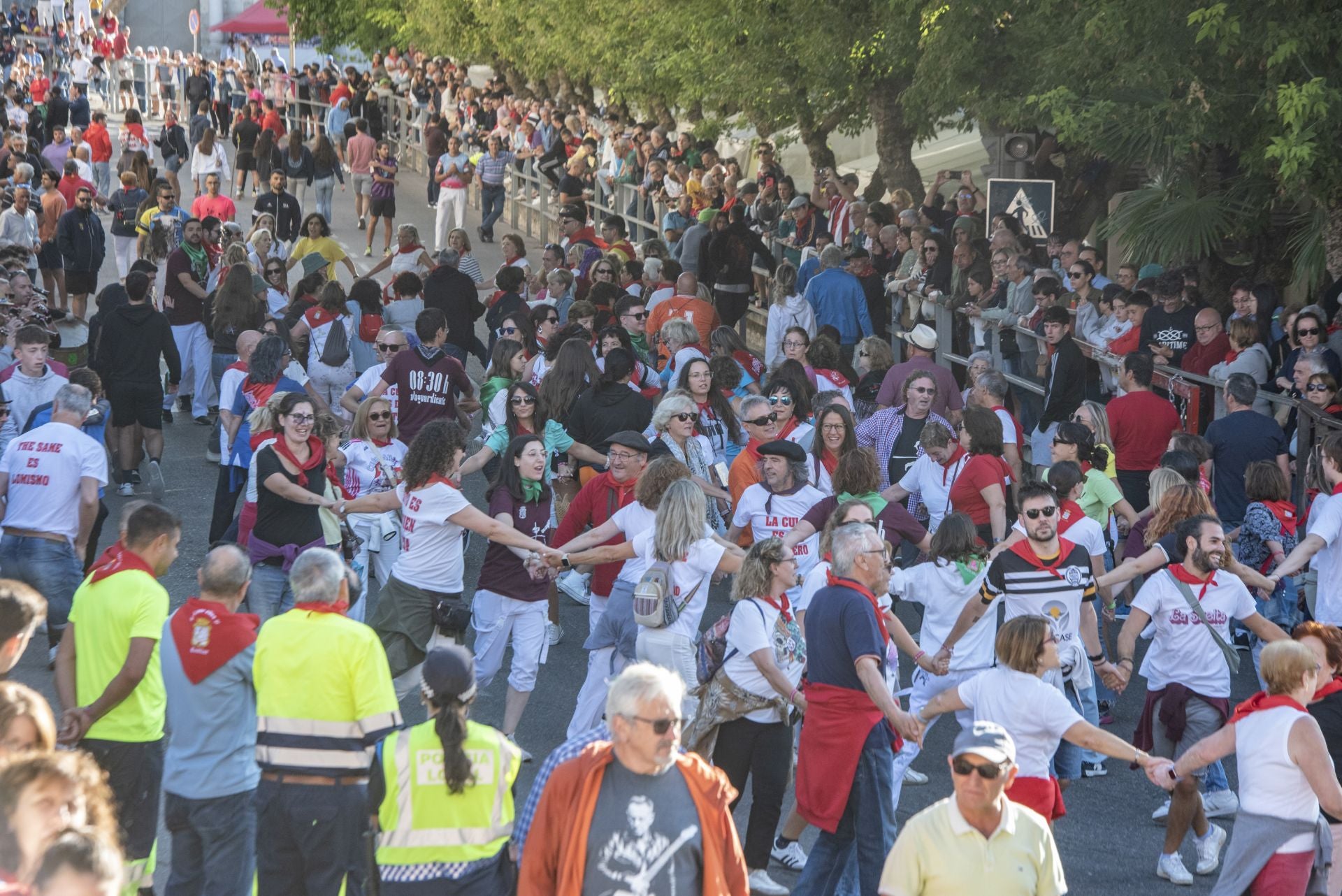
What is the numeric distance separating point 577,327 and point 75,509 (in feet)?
16.7

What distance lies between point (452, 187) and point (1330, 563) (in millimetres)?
16669

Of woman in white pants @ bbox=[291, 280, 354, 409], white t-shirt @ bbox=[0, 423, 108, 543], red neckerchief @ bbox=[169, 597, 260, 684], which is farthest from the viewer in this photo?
woman in white pants @ bbox=[291, 280, 354, 409]

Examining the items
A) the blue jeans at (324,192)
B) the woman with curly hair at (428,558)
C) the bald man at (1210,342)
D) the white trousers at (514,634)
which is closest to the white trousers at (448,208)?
the blue jeans at (324,192)

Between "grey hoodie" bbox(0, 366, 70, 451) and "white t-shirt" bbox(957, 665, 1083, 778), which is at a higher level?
"grey hoodie" bbox(0, 366, 70, 451)

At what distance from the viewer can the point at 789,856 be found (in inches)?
297

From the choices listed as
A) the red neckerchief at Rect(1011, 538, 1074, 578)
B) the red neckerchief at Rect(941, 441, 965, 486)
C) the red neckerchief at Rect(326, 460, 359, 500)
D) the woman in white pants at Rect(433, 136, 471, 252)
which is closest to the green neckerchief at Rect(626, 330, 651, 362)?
the red neckerchief at Rect(941, 441, 965, 486)

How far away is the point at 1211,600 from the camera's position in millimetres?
7895

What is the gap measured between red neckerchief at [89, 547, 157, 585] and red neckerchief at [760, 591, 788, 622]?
2.41 m

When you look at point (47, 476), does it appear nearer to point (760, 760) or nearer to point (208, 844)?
point (208, 844)

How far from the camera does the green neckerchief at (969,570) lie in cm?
841

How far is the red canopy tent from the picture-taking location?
42.4 m

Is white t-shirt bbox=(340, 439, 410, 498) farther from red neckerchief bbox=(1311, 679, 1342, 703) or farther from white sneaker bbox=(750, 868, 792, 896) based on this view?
red neckerchief bbox=(1311, 679, 1342, 703)

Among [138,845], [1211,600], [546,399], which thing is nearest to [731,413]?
[546,399]

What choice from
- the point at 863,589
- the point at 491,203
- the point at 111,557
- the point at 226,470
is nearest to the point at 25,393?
the point at 226,470
